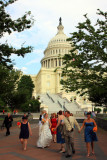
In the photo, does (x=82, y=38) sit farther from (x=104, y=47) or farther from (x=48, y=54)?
(x=48, y=54)

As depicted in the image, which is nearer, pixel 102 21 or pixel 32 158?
pixel 32 158

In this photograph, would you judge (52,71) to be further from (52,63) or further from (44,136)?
(44,136)

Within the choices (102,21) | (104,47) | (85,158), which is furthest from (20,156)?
(102,21)

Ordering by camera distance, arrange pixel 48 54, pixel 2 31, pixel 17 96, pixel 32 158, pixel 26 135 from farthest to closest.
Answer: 1. pixel 48 54
2. pixel 17 96
3. pixel 2 31
4. pixel 26 135
5. pixel 32 158

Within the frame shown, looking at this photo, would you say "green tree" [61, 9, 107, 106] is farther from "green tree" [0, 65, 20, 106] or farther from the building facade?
the building facade

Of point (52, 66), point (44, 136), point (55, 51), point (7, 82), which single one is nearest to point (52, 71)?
point (52, 66)

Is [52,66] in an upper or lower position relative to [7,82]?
upper

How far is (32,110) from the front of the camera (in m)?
50.0

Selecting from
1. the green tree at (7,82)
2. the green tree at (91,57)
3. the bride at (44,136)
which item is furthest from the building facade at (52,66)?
the bride at (44,136)

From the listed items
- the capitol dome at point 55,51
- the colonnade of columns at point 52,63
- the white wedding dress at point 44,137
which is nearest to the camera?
the white wedding dress at point 44,137

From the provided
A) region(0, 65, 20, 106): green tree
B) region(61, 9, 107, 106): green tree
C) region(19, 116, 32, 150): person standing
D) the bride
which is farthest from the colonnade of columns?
region(19, 116, 32, 150): person standing

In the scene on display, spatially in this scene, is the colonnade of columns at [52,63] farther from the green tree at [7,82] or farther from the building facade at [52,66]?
the green tree at [7,82]

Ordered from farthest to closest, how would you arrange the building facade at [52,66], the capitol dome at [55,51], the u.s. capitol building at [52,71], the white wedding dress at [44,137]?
the capitol dome at [55,51] → the building facade at [52,66] → the u.s. capitol building at [52,71] → the white wedding dress at [44,137]

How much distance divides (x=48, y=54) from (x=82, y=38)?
102 m
